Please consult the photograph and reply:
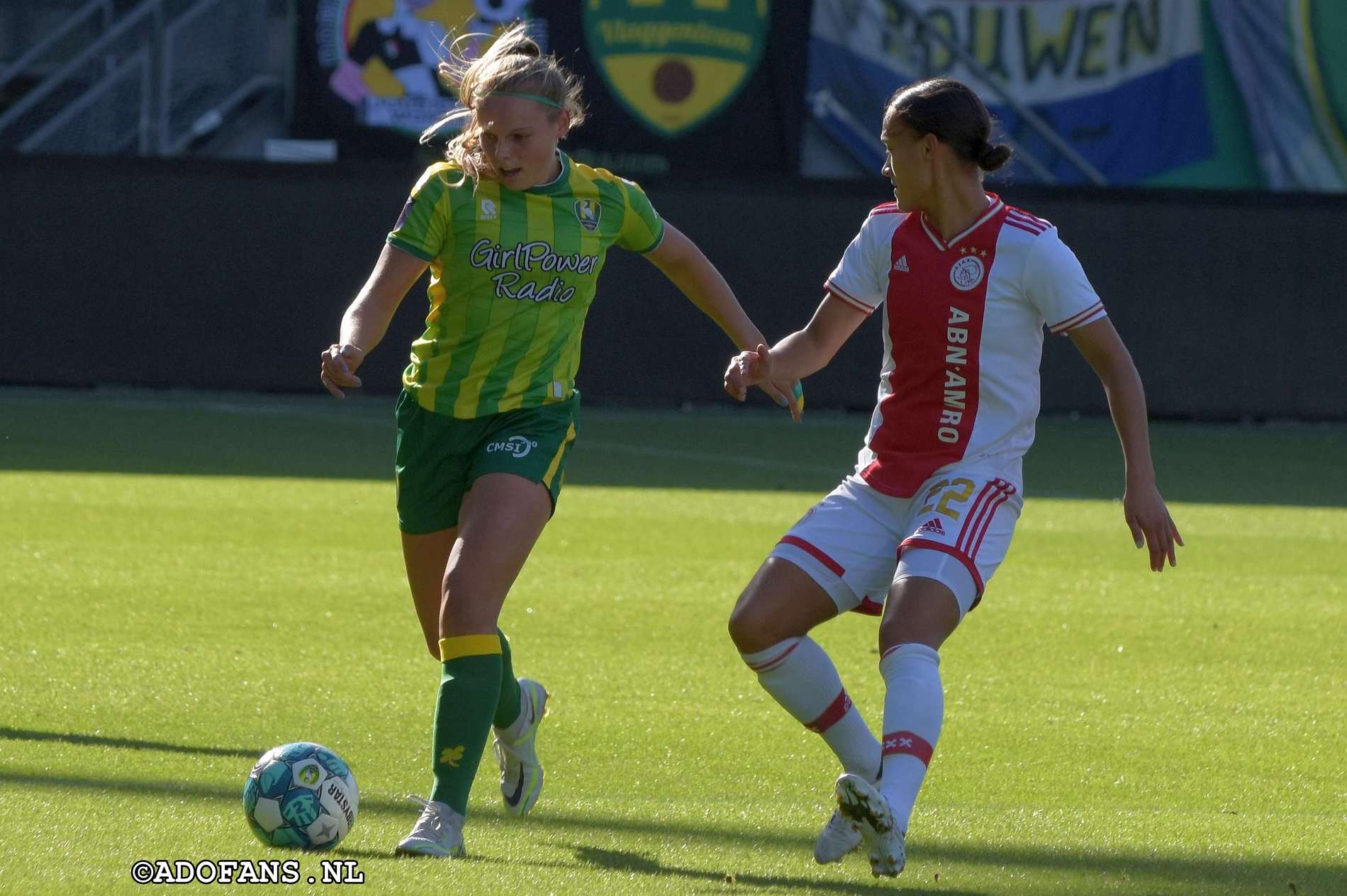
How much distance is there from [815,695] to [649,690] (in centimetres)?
229

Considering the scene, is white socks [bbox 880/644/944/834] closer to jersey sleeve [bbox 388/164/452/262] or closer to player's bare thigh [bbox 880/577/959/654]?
player's bare thigh [bbox 880/577/959/654]

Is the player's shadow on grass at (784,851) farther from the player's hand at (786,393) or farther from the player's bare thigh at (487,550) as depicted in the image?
the player's hand at (786,393)

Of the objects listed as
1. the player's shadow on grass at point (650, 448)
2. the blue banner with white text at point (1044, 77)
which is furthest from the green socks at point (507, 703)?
the blue banner with white text at point (1044, 77)

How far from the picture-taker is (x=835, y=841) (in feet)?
13.8

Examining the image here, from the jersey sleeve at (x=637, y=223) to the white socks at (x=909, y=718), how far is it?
1.38m

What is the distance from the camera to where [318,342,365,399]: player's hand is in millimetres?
4402

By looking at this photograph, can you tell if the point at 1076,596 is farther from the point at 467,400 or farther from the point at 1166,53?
the point at 1166,53

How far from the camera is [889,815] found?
3.92 m

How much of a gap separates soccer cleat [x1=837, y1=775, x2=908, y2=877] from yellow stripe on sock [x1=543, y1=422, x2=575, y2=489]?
1.22 m

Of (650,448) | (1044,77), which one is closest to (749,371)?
(650,448)

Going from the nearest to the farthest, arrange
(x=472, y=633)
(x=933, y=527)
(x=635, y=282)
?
(x=933, y=527) → (x=472, y=633) → (x=635, y=282)

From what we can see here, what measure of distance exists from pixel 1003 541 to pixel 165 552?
20.2 feet

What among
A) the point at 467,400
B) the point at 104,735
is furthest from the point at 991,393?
the point at 104,735

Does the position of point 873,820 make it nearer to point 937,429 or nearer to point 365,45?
point 937,429
